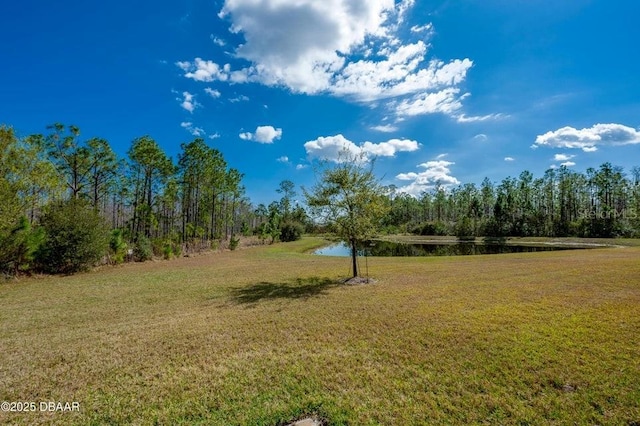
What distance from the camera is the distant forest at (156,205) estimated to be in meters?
14.4

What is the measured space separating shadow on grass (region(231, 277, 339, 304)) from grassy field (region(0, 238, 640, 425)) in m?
0.20

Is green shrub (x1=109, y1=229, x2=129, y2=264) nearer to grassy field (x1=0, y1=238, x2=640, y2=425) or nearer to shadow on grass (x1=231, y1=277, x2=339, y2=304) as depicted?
grassy field (x1=0, y1=238, x2=640, y2=425)

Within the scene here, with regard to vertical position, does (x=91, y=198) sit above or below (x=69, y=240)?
above

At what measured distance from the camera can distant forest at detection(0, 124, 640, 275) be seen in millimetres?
14367

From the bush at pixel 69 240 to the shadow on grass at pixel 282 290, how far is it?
1031 cm

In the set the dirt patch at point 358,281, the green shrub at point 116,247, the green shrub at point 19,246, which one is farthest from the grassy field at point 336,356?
the green shrub at point 116,247

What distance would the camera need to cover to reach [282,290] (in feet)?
36.7

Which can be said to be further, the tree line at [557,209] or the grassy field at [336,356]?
the tree line at [557,209]

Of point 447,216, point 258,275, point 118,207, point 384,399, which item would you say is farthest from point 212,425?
point 447,216

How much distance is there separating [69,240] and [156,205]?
2012cm

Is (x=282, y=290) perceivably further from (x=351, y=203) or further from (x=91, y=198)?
(x=91, y=198)

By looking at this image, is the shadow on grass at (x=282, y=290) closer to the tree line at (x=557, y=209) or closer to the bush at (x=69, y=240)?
the bush at (x=69, y=240)

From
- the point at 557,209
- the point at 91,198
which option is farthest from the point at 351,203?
the point at 557,209

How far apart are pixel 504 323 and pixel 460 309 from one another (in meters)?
1.27
